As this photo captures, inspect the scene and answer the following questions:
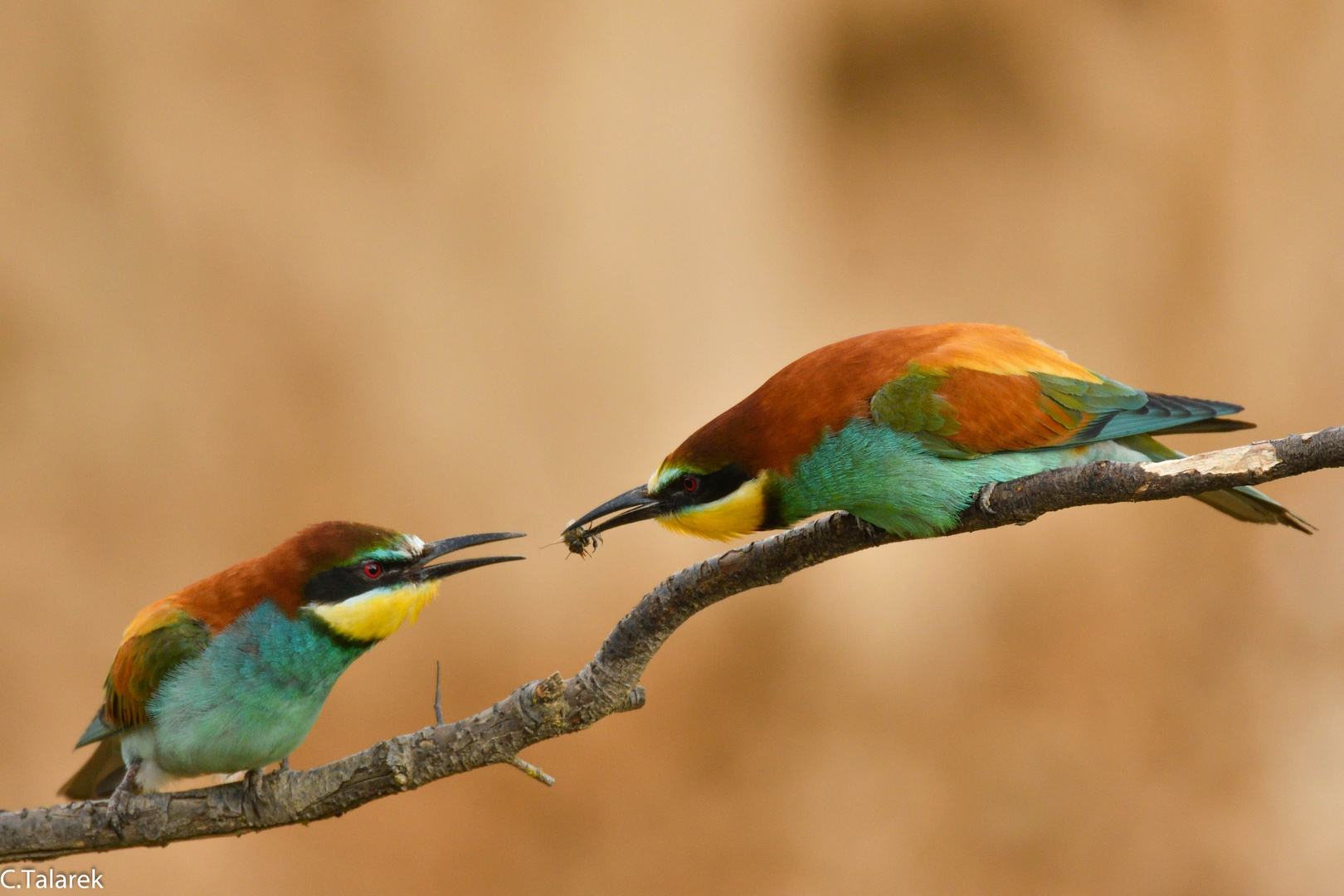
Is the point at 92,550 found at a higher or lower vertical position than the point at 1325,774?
higher

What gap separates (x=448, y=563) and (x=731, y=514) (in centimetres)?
37

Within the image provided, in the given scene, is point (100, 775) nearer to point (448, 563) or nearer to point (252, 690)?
point (252, 690)

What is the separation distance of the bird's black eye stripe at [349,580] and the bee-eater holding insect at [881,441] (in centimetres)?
25

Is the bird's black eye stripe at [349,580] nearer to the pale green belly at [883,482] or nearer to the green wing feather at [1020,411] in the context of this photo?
the pale green belly at [883,482]

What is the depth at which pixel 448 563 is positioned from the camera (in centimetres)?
128

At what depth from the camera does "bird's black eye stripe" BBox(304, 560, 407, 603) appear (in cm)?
128

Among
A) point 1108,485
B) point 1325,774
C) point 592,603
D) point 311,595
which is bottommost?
point 1325,774

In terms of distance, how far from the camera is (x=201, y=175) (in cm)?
315

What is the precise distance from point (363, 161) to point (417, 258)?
0.34m

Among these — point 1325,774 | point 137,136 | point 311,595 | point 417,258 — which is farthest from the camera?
point 1325,774

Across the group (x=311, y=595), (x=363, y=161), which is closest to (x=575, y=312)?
(x=363, y=161)

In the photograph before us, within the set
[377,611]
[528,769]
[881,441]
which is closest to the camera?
[528,769]

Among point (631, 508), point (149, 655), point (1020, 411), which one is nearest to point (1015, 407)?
point (1020, 411)

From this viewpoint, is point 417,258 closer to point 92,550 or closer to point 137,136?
point 137,136
